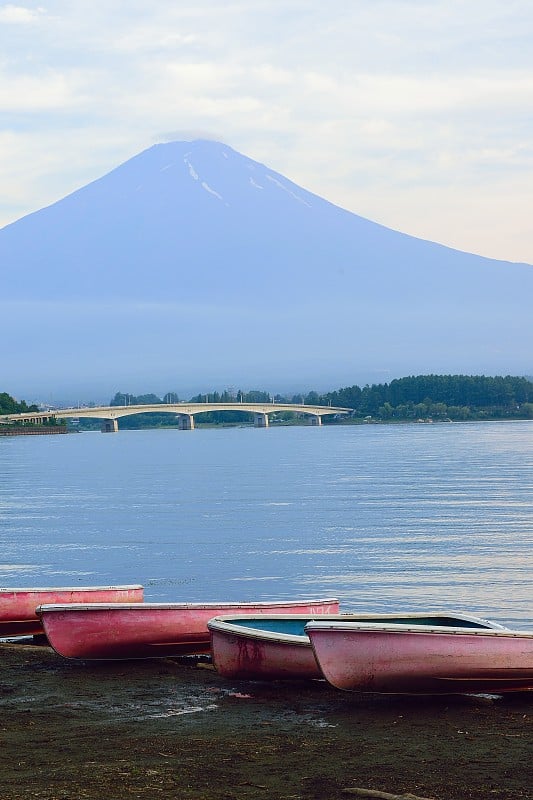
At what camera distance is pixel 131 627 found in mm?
16422

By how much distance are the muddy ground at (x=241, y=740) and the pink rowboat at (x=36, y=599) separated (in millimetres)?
2999

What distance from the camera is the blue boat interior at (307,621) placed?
15258 millimetres

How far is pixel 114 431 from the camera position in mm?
180375

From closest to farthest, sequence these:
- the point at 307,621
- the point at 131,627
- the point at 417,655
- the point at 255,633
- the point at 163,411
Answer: the point at 417,655
the point at 255,633
the point at 307,621
the point at 131,627
the point at 163,411

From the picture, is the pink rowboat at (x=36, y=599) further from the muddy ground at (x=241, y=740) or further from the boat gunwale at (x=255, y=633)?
the boat gunwale at (x=255, y=633)

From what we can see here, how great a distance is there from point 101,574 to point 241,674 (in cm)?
1616

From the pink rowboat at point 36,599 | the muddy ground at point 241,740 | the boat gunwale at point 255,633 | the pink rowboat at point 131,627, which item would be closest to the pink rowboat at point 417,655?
the muddy ground at point 241,740

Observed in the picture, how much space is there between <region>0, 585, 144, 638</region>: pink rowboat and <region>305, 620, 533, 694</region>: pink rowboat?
583 cm

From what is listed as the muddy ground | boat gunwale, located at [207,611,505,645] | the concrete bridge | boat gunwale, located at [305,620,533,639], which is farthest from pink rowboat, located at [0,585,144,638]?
the concrete bridge

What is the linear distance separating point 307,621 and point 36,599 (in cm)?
516

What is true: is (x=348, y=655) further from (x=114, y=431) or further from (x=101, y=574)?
(x=114, y=431)

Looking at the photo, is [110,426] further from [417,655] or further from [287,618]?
[417,655]

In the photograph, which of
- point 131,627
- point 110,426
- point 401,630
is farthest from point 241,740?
point 110,426

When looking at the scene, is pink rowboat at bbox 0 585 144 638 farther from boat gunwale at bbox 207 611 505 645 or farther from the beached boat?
the beached boat
